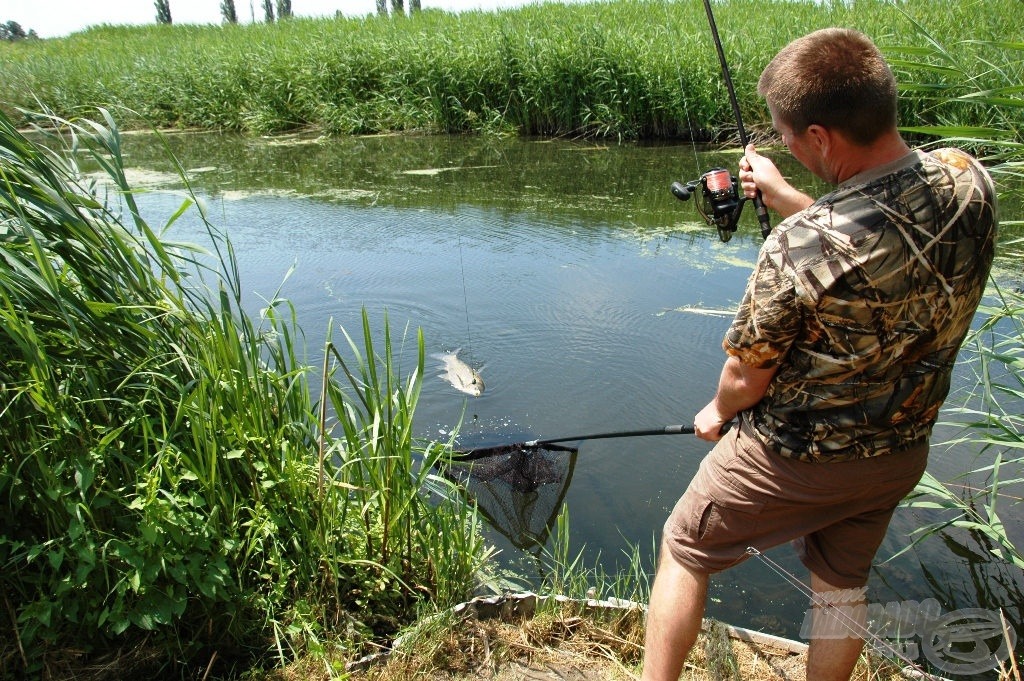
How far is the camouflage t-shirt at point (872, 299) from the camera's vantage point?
5.17 ft

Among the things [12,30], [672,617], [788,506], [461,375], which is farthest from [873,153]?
[12,30]

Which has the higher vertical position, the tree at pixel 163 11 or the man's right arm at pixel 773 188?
the tree at pixel 163 11

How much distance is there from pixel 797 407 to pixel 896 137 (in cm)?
59

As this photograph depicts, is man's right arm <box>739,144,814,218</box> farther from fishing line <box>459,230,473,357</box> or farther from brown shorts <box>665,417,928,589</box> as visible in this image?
fishing line <box>459,230,473,357</box>

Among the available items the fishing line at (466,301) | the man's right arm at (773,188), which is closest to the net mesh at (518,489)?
the fishing line at (466,301)

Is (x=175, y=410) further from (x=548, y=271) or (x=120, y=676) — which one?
(x=548, y=271)

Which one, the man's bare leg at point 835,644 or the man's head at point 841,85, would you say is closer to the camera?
the man's head at point 841,85

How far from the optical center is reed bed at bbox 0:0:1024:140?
10.0 m

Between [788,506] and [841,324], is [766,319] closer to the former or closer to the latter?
[841,324]

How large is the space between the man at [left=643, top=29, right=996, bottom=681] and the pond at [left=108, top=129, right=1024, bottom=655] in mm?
1035

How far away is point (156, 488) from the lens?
77.2 inches

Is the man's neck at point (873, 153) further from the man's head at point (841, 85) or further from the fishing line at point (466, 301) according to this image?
the fishing line at point (466, 301)

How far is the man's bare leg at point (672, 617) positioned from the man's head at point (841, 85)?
3.43ft

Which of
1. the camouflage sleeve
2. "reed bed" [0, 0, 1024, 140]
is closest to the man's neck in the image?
the camouflage sleeve
